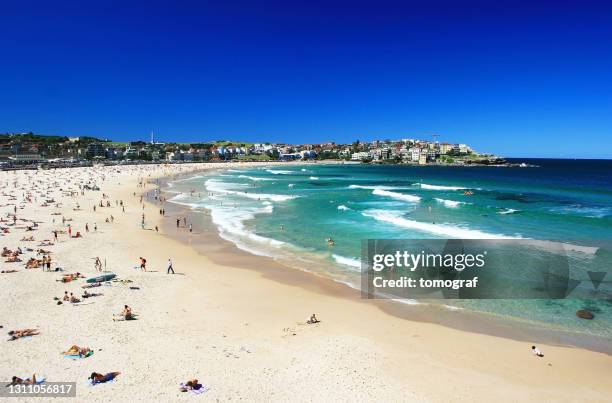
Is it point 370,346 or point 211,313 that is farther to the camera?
point 211,313

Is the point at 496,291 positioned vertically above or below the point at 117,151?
below

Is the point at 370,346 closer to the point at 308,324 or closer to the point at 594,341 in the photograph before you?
the point at 308,324

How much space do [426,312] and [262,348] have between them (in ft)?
21.1

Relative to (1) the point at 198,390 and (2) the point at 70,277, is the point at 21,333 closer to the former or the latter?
(2) the point at 70,277

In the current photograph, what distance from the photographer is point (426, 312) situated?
14.6m

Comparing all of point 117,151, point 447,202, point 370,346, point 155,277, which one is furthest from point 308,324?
point 117,151

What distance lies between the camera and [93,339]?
11.6 meters

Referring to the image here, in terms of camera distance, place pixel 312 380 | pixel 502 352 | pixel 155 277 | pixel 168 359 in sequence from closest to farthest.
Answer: pixel 312 380
pixel 168 359
pixel 502 352
pixel 155 277

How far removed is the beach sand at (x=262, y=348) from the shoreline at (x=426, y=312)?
0.72 feet

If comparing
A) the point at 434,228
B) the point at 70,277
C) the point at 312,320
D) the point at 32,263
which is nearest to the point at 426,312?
Result: the point at 312,320

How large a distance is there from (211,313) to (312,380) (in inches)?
211

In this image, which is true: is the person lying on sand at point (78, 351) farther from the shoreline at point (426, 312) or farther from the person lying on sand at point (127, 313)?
the shoreline at point (426, 312)

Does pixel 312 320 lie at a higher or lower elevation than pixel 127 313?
lower

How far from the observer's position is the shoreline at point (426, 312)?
1243 centimetres
